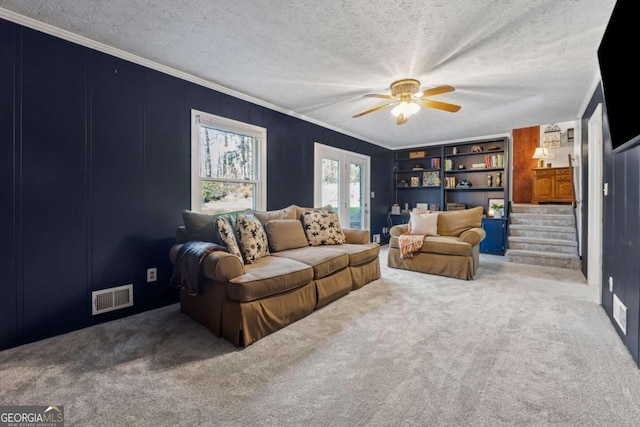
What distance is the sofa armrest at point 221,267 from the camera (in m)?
2.02

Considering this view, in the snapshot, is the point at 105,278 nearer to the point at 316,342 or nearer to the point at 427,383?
the point at 316,342

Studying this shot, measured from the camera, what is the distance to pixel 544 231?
5062 millimetres

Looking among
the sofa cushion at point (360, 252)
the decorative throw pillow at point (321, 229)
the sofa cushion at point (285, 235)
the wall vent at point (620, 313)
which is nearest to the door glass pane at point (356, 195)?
the decorative throw pillow at point (321, 229)

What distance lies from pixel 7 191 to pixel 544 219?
717 cm

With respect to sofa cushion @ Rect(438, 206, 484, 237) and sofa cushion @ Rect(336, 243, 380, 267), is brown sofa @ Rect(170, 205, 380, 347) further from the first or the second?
sofa cushion @ Rect(438, 206, 484, 237)

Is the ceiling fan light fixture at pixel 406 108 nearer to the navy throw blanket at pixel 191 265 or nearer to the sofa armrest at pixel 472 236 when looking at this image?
the sofa armrest at pixel 472 236

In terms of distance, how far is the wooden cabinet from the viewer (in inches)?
245

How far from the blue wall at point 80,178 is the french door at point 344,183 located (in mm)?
2115

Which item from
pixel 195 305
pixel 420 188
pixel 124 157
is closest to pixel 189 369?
pixel 195 305

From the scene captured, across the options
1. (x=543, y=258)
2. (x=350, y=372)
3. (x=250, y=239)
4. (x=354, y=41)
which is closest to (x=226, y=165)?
(x=250, y=239)

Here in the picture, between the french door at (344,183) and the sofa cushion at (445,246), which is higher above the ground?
the french door at (344,183)

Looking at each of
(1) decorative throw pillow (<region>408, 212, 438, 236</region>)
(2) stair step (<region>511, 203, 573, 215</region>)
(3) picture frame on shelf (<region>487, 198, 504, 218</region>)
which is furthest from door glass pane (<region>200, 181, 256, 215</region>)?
(2) stair step (<region>511, 203, 573, 215</region>)

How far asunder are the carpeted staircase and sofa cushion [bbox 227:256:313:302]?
4132 mm

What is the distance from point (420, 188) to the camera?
6641 millimetres
